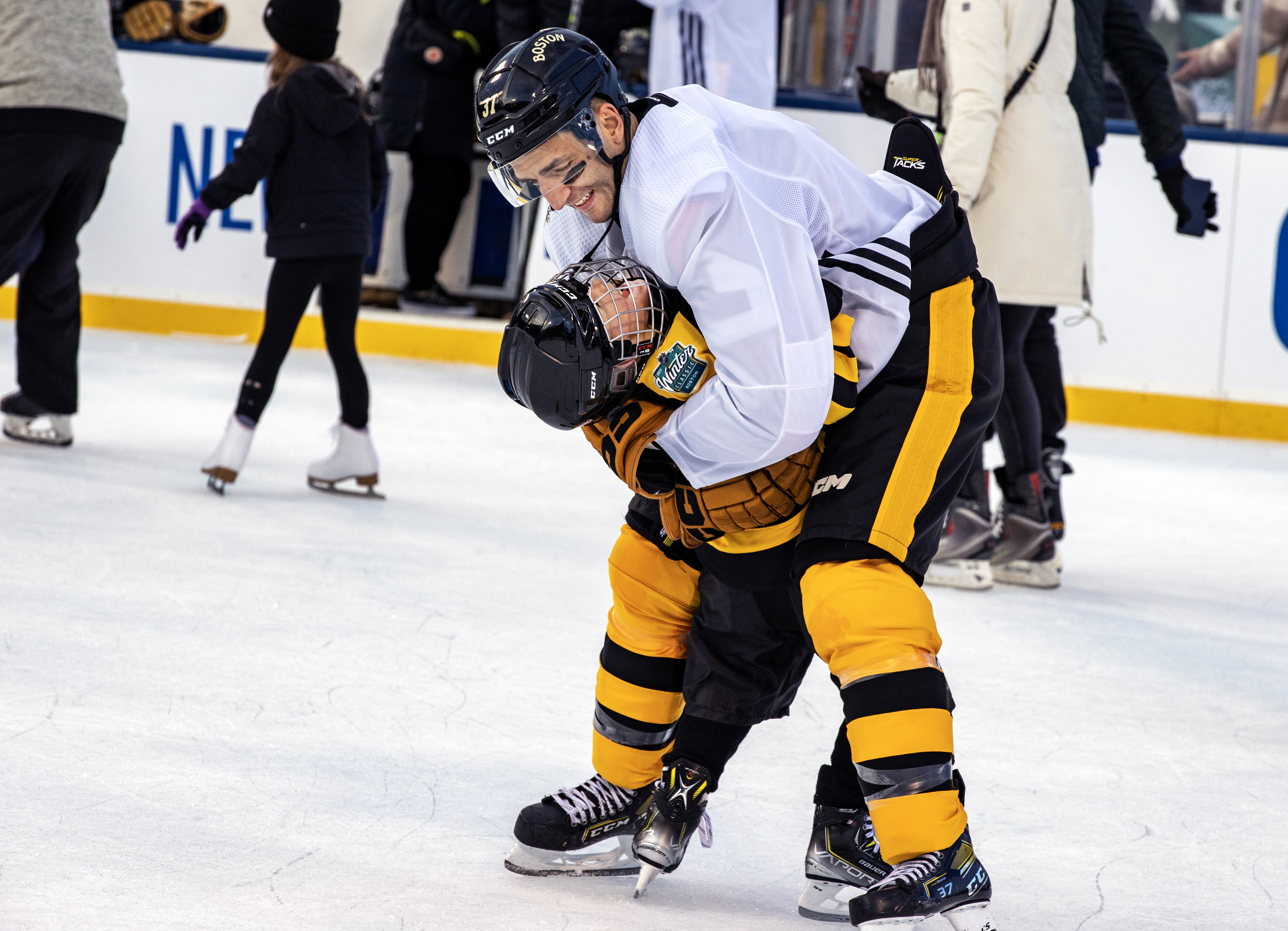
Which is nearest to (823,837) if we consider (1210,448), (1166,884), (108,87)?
(1166,884)

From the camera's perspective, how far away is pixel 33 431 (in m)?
3.86

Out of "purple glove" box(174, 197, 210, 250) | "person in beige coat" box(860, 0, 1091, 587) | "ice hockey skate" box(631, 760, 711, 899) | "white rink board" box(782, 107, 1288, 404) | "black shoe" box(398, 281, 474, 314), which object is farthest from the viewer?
"black shoe" box(398, 281, 474, 314)

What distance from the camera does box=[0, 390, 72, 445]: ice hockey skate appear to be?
3840 millimetres

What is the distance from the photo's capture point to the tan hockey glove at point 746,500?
1.45 m

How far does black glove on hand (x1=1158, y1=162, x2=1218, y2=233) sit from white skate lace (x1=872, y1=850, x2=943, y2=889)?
7.77 ft

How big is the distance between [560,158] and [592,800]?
2.36 feet

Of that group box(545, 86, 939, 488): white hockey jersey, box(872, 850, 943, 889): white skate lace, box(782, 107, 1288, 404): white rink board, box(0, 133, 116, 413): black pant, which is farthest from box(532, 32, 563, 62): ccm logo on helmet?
box(782, 107, 1288, 404): white rink board

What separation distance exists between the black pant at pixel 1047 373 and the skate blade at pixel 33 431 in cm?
247

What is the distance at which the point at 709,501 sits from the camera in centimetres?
146

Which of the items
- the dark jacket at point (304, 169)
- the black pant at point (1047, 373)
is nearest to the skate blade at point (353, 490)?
the dark jacket at point (304, 169)

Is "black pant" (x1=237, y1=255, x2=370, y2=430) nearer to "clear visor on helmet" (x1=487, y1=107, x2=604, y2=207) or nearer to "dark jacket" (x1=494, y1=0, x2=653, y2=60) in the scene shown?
"clear visor on helmet" (x1=487, y1=107, x2=604, y2=207)

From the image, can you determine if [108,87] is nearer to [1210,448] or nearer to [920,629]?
[920,629]

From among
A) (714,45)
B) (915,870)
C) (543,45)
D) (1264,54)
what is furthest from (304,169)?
(1264,54)

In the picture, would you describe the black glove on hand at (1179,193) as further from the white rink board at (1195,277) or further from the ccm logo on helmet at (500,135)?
the ccm logo on helmet at (500,135)
